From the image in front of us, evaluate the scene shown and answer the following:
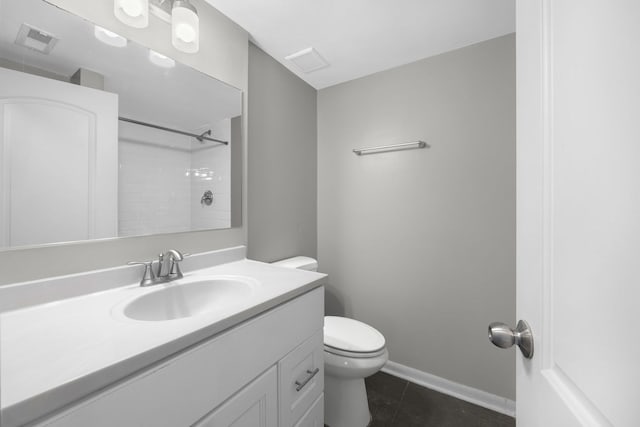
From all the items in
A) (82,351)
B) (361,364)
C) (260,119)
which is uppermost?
(260,119)

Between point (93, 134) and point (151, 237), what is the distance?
43 centimetres

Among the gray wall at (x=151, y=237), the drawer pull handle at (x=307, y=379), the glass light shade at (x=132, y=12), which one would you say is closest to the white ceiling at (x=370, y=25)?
the gray wall at (x=151, y=237)

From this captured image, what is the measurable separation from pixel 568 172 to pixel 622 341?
233mm

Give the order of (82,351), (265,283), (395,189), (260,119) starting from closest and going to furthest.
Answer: (82,351) < (265,283) < (260,119) < (395,189)

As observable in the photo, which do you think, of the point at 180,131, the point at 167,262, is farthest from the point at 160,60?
the point at 167,262

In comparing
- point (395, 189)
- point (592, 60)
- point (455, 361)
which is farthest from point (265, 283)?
point (455, 361)

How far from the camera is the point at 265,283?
0.98 metres

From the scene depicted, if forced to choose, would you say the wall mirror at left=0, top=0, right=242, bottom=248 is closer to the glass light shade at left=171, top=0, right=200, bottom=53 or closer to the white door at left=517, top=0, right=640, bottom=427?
the glass light shade at left=171, top=0, right=200, bottom=53

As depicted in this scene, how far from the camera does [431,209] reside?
1.69 m

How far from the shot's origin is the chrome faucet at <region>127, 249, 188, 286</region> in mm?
976

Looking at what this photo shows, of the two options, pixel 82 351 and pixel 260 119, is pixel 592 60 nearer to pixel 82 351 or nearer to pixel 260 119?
pixel 82 351

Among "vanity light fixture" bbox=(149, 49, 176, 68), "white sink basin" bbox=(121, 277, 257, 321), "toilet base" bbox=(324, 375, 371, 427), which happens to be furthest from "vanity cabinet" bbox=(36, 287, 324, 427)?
"vanity light fixture" bbox=(149, 49, 176, 68)

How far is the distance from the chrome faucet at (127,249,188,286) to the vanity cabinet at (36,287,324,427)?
0.42m

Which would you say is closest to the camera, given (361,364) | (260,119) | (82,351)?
(82,351)
